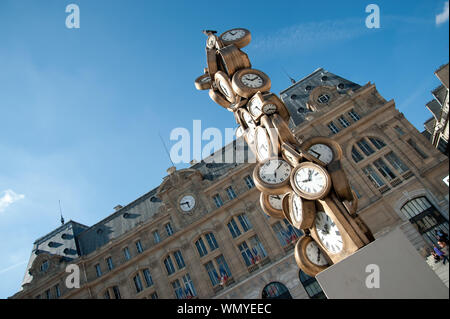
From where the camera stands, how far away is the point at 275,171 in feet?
23.1

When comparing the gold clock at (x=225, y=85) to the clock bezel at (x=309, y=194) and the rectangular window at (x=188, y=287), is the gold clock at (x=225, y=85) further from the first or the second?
the rectangular window at (x=188, y=287)

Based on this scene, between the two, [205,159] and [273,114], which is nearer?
[273,114]

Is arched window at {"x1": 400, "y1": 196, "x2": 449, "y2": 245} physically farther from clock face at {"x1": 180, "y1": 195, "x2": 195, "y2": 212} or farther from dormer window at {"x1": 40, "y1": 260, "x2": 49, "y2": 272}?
dormer window at {"x1": 40, "y1": 260, "x2": 49, "y2": 272}

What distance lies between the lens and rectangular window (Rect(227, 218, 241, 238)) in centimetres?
2970

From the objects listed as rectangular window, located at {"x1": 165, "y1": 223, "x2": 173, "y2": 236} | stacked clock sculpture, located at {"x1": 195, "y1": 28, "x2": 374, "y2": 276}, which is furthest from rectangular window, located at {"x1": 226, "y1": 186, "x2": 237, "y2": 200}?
stacked clock sculpture, located at {"x1": 195, "y1": 28, "x2": 374, "y2": 276}

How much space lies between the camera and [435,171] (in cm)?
2508

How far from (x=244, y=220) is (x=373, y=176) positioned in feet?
42.7

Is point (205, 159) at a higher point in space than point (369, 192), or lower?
higher

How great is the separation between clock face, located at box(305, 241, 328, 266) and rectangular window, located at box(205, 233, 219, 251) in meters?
24.4

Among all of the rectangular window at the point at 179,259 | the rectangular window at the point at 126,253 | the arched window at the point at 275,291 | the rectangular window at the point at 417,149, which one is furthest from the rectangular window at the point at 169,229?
the rectangular window at the point at 417,149

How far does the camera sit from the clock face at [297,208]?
20.9 ft

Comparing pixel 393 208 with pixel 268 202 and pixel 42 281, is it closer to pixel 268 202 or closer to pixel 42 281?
pixel 268 202

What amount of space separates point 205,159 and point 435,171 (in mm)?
24591
